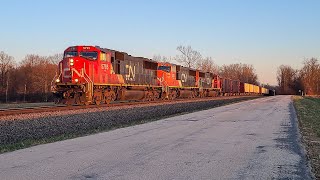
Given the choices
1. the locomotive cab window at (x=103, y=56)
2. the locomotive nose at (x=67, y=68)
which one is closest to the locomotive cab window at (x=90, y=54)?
the locomotive cab window at (x=103, y=56)

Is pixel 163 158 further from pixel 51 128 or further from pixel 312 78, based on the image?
pixel 312 78

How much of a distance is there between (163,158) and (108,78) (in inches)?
755

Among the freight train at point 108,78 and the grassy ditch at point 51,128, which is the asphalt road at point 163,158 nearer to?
the grassy ditch at point 51,128

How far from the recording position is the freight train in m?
23.3

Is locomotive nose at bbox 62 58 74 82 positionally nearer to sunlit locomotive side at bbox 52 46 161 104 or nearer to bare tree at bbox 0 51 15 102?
sunlit locomotive side at bbox 52 46 161 104

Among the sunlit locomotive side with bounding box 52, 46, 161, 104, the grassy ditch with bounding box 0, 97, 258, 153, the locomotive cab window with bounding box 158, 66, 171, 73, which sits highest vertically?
the locomotive cab window with bounding box 158, 66, 171, 73

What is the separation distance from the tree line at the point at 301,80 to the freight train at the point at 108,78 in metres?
85.5

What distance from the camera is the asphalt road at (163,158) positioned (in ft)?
19.2

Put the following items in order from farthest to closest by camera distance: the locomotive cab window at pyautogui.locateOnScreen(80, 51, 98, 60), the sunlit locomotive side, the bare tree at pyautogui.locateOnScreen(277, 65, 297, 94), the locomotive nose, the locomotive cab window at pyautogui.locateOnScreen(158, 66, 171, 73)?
the bare tree at pyautogui.locateOnScreen(277, 65, 297, 94) → the locomotive cab window at pyautogui.locateOnScreen(158, 66, 171, 73) → the locomotive cab window at pyautogui.locateOnScreen(80, 51, 98, 60) → the locomotive nose → the sunlit locomotive side

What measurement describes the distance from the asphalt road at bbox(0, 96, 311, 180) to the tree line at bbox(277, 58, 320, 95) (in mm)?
111652

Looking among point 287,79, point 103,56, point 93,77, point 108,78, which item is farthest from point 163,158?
point 287,79

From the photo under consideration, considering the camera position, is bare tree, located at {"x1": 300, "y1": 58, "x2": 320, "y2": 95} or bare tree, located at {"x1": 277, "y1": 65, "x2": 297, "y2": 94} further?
bare tree, located at {"x1": 277, "y1": 65, "x2": 297, "y2": 94}

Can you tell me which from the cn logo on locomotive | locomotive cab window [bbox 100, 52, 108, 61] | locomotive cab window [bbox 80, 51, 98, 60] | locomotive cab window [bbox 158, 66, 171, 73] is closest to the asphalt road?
locomotive cab window [bbox 80, 51, 98, 60]

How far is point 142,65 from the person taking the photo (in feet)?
108
